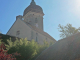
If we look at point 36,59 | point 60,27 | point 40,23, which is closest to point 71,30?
point 60,27

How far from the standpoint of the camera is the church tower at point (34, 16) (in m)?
30.7

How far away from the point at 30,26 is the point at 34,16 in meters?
8.51

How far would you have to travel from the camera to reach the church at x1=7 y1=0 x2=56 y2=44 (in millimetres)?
22475

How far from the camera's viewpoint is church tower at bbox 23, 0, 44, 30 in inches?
1209

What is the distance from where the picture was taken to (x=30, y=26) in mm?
23109

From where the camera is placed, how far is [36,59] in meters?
10.4

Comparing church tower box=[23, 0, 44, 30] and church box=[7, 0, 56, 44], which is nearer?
church box=[7, 0, 56, 44]

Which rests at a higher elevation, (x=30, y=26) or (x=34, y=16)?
(x=34, y=16)

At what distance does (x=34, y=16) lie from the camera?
3102 centimetres

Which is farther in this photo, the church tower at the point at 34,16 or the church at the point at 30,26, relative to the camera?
the church tower at the point at 34,16

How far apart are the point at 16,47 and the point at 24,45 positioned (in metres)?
0.77

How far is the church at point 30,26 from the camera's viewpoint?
73.7 ft

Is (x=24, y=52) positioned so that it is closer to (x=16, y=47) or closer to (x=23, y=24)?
(x=16, y=47)

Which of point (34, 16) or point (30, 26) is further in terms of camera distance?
point (34, 16)
